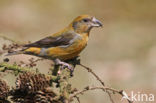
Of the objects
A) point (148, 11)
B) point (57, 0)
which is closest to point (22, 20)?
point (57, 0)

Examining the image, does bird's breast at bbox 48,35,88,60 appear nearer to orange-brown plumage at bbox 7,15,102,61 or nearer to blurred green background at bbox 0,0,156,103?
orange-brown plumage at bbox 7,15,102,61

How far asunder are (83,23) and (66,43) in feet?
0.95

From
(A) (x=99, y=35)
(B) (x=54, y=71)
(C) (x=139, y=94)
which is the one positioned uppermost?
(A) (x=99, y=35)

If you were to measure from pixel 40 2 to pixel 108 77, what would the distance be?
Answer: 396 centimetres

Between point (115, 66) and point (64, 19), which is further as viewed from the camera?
point (64, 19)

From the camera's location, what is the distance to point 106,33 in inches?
444

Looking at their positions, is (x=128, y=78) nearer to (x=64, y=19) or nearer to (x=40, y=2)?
(x=64, y=19)

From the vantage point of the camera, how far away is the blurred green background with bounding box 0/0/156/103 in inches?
362

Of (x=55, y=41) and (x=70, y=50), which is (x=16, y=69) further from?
(x=55, y=41)

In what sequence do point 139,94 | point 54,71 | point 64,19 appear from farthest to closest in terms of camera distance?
1. point 64,19
2. point 139,94
3. point 54,71

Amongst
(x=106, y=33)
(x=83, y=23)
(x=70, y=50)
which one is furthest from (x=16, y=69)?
(x=106, y=33)

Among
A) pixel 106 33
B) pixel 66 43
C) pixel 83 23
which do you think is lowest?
pixel 66 43

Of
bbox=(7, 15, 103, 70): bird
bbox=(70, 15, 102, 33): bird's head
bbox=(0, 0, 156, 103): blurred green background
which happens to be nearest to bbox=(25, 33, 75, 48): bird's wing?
bbox=(7, 15, 103, 70): bird

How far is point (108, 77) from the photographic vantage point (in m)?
9.34
